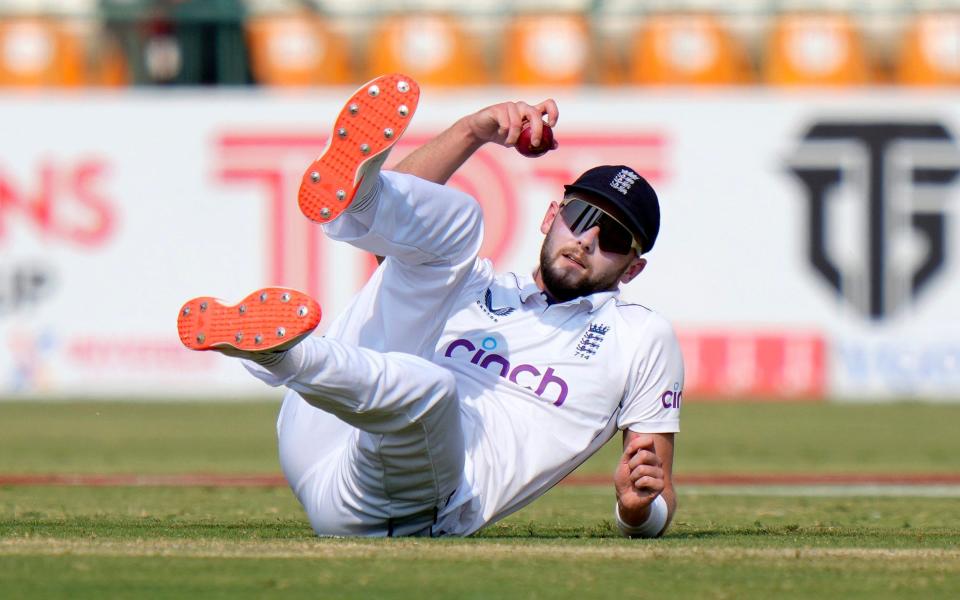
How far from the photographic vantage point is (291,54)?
15.4 metres

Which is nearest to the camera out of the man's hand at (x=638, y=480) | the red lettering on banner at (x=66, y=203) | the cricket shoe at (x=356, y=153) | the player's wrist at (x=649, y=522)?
the cricket shoe at (x=356, y=153)

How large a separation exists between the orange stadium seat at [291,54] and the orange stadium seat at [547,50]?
1631mm

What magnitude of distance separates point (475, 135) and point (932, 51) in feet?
37.8

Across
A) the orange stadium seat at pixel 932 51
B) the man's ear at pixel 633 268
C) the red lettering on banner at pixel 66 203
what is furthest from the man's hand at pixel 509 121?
the orange stadium seat at pixel 932 51

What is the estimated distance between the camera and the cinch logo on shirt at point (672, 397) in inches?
172

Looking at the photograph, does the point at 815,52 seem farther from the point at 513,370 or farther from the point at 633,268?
the point at 513,370

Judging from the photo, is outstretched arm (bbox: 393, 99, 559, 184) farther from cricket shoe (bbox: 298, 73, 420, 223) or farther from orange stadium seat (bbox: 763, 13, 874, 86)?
orange stadium seat (bbox: 763, 13, 874, 86)

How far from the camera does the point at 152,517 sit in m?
5.21

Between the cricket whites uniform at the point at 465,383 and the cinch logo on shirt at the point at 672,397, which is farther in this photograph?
the cinch logo on shirt at the point at 672,397

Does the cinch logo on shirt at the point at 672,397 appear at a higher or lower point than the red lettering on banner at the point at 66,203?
lower

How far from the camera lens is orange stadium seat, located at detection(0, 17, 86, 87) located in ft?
50.8

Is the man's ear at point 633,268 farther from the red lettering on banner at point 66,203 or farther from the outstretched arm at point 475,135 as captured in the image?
the red lettering on banner at point 66,203

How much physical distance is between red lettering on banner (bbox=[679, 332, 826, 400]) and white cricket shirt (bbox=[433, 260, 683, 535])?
8.95m

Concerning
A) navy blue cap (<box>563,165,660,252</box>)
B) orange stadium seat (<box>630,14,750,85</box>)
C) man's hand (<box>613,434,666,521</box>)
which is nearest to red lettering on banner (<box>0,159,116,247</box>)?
orange stadium seat (<box>630,14,750,85</box>)
